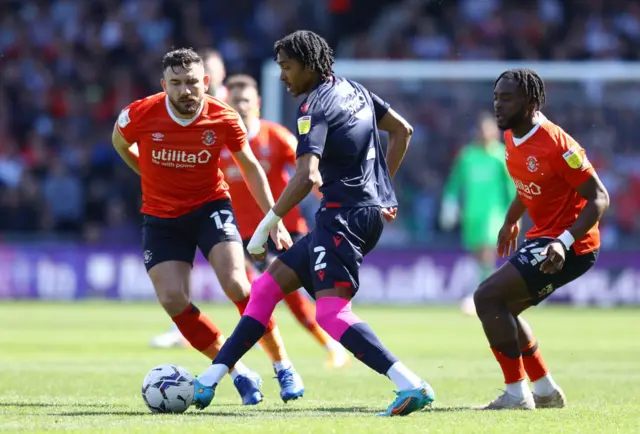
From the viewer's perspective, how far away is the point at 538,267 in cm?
762

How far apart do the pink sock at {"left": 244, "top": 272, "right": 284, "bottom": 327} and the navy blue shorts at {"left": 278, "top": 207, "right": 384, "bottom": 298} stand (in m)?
0.27

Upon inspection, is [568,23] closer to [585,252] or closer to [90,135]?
[90,135]

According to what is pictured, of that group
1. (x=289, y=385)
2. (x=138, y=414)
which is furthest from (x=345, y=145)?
(x=138, y=414)

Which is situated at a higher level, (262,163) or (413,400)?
(262,163)

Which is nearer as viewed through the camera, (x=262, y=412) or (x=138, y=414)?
(x=138, y=414)

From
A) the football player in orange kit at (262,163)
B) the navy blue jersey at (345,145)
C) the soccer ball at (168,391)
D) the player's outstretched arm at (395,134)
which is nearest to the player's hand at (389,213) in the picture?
the navy blue jersey at (345,145)

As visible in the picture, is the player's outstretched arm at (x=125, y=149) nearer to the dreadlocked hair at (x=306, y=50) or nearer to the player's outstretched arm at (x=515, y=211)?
the dreadlocked hair at (x=306, y=50)

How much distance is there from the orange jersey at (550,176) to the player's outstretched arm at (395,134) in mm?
696

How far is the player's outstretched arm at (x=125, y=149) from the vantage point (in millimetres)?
8367

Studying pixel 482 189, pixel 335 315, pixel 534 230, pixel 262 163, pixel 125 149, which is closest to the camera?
pixel 335 315

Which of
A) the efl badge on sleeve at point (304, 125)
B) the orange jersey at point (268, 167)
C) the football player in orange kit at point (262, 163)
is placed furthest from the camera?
the orange jersey at point (268, 167)

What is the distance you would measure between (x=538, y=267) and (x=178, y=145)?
101 inches

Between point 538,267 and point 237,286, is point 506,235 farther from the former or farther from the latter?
point 237,286

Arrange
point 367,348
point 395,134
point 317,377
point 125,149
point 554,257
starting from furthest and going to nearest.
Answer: point 317,377 → point 125,149 → point 395,134 → point 554,257 → point 367,348
